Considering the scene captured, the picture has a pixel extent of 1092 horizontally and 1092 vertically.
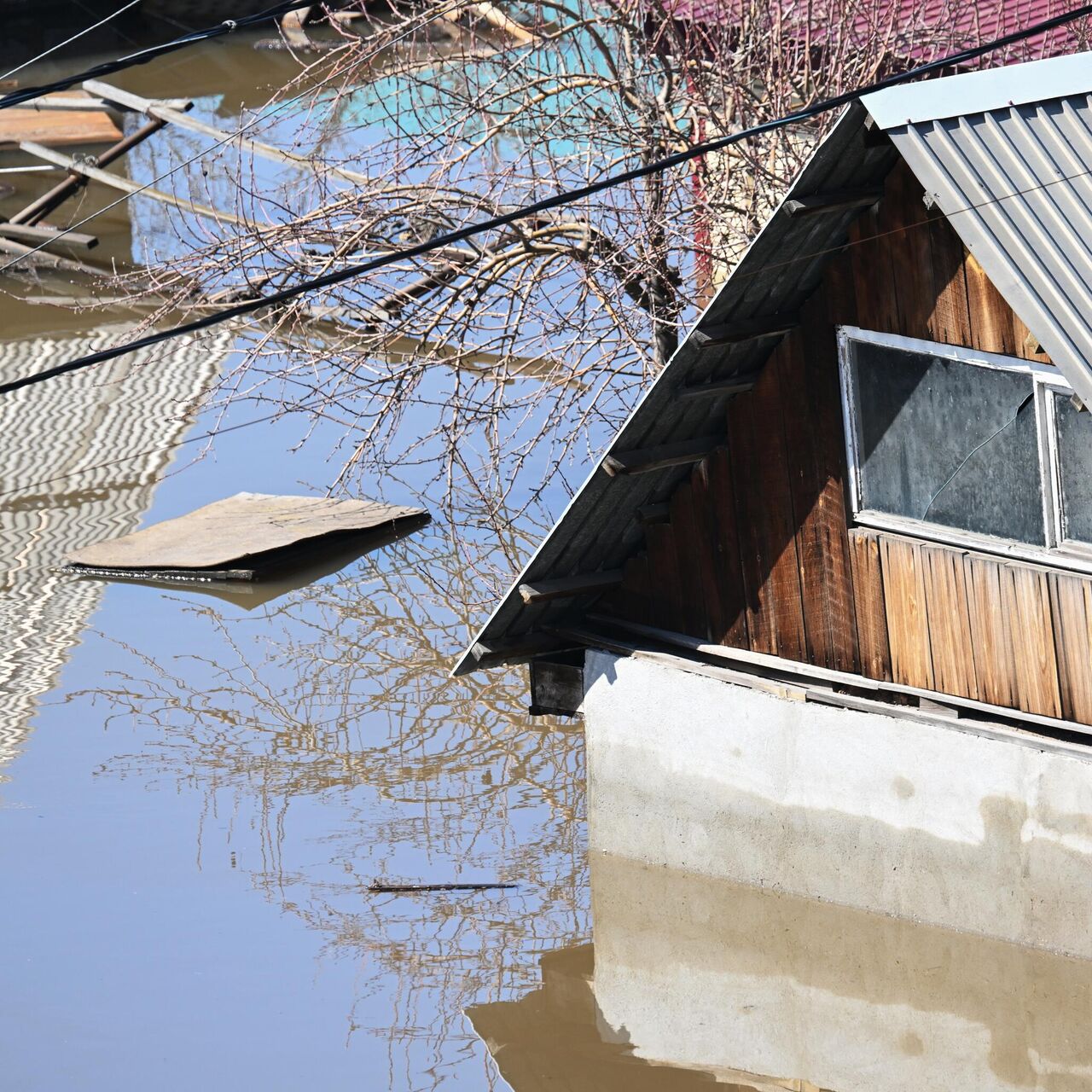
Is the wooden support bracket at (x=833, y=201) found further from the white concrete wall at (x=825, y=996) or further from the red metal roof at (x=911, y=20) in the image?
the red metal roof at (x=911, y=20)

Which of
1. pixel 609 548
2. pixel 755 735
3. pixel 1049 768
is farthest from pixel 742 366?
pixel 1049 768

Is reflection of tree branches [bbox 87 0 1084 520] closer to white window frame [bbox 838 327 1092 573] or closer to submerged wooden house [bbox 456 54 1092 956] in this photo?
submerged wooden house [bbox 456 54 1092 956]

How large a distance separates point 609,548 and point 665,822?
142 cm

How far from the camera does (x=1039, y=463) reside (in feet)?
24.3

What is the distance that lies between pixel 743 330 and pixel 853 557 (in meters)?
1.23

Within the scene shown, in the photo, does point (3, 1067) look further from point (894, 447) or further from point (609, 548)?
point (894, 447)

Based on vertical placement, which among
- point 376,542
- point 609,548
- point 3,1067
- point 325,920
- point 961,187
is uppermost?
point 376,542

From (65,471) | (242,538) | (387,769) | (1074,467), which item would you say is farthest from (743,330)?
(65,471)

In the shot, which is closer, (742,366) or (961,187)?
(961,187)

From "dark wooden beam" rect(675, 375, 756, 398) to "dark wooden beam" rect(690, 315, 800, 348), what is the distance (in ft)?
0.85

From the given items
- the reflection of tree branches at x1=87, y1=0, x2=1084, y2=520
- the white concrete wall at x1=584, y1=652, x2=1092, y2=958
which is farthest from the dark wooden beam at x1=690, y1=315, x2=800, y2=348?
the reflection of tree branches at x1=87, y1=0, x2=1084, y2=520

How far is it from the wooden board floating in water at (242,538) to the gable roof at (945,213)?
18.1 ft

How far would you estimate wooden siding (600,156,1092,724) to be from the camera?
24.2 ft

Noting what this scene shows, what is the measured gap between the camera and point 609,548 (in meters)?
8.56
